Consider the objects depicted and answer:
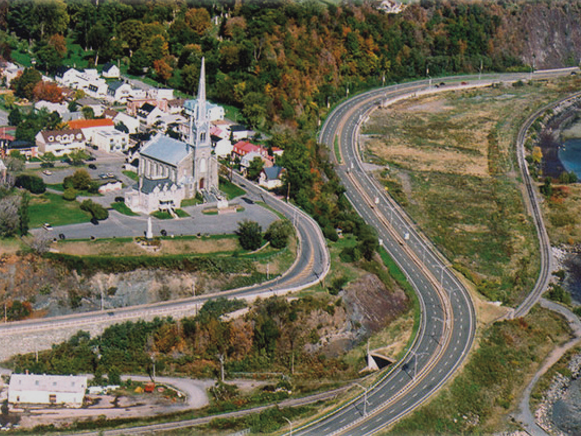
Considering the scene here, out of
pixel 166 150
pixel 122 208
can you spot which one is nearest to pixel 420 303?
pixel 122 208

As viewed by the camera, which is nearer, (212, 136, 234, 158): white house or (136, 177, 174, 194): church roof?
(136, 177, 174, 194): church roof

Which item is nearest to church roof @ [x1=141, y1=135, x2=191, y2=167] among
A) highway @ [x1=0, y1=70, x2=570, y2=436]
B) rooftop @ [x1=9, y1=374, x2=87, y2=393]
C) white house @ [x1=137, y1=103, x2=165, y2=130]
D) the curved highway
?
the curved highway

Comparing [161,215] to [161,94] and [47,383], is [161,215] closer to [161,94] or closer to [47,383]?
[47,383]

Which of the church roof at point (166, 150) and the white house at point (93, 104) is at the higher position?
the white house at point (93, 104)

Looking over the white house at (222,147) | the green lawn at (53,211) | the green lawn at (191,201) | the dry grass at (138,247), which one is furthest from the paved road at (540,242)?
the green lawn at (53,211)

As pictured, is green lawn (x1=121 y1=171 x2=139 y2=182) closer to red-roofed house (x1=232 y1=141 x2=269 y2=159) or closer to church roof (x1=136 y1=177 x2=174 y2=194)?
church roof (x1=136 y1=177 x2=174 y2=194)

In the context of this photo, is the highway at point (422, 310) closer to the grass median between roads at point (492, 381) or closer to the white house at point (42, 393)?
the grass median between roads at point (492, 381)
